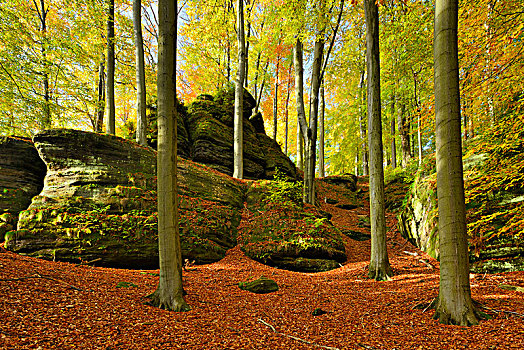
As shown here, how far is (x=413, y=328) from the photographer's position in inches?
118

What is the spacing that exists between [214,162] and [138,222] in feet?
21.0

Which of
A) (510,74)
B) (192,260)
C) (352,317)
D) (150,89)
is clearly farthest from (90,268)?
(150,89)

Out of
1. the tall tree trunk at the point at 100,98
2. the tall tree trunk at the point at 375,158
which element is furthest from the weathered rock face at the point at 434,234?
the tall tree trunk at the point at 100,98

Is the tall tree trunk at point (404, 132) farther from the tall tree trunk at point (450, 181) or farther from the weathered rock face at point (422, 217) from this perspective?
the tall tree trunk at point (450, 181)

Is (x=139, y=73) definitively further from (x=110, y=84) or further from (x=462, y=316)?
(x=462, y=316)

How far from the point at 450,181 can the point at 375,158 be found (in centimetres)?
291

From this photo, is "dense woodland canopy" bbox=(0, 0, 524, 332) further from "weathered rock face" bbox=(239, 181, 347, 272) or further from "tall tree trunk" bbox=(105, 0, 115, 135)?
"weathered rock face" bbox=(239, 181, 347, 272)

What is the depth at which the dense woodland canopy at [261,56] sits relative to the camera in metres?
5.45

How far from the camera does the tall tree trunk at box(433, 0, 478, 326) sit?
10.1 feet

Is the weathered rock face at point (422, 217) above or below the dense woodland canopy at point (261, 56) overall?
below

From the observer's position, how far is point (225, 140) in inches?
542

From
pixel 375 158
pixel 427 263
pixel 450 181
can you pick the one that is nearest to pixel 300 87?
pixel 375 158


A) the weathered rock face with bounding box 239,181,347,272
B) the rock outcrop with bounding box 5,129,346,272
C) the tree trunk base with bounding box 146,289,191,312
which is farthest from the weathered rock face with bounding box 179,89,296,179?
the tree trunk base with bounding box 146,289,191,312

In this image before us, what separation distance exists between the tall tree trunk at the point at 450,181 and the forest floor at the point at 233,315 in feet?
0.85
